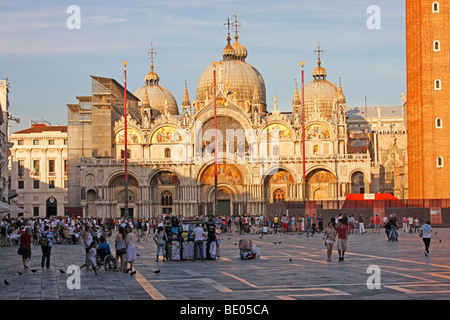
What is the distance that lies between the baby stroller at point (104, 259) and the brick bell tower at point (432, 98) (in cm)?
3626

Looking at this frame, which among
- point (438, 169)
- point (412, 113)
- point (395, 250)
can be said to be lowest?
point (395, 250)

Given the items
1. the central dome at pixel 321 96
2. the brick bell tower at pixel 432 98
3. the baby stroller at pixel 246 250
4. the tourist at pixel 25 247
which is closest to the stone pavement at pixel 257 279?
the baby stroller at pixel 246 250

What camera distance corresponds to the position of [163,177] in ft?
249

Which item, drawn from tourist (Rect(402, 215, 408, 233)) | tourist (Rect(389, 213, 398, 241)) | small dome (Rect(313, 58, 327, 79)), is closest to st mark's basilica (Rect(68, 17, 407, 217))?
small dome (Rect(313, 58, 327, 79))

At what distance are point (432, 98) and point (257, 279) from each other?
3870 centimetres

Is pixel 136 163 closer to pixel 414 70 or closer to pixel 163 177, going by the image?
pixel 163 177

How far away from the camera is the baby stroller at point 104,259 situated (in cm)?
2208

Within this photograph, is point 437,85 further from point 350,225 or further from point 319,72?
point 319,72

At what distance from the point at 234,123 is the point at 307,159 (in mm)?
8586

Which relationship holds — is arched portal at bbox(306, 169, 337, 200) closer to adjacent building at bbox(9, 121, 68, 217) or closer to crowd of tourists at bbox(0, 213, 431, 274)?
crowd of tourists at bbox(0, 213, 431, 274)

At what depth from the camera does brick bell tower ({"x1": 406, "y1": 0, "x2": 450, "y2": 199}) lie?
53.8 meters

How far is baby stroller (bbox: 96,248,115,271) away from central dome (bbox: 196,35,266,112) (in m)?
60.6

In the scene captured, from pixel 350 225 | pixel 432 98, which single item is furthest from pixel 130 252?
pixel 432 98
